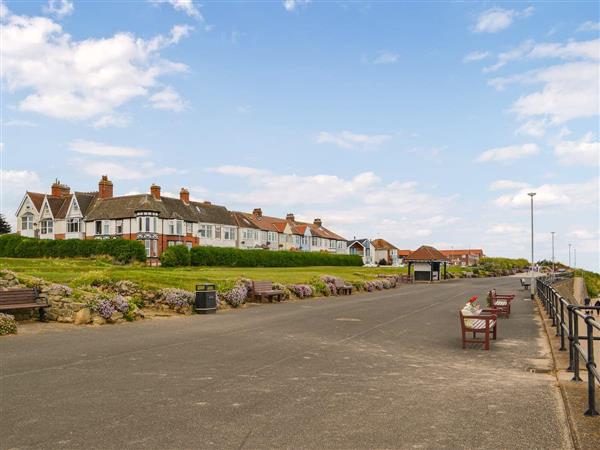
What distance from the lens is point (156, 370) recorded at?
968cm

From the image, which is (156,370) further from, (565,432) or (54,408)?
(565,432)

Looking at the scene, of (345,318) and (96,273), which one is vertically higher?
(96,273)

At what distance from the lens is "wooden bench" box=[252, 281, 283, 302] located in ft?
85.6

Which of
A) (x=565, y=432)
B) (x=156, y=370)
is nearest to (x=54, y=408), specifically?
(x=156, y=370)

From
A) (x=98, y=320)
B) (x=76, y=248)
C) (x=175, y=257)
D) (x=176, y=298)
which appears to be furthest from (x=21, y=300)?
(x=76, y=248)

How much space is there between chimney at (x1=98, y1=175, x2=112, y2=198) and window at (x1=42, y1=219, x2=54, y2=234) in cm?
747

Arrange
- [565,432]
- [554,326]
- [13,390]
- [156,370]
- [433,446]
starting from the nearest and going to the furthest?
[433,446], [565,432], [13,390], [156,370], [554,326]

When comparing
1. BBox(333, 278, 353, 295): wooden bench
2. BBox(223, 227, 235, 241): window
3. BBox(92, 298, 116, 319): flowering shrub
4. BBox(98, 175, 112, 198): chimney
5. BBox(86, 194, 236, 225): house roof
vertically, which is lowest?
BBox(333, 278, 353, 295): wooden bench

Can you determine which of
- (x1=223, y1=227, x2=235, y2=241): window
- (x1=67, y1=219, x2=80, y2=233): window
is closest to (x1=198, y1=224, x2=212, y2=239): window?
(x1=223, y1=227, x2=235, y2=241): window

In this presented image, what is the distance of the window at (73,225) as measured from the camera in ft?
227

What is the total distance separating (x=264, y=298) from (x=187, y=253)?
104 feet

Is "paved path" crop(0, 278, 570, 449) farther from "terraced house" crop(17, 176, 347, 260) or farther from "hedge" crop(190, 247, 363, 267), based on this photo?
"terraced house" crop(17, 176, 347, 260)

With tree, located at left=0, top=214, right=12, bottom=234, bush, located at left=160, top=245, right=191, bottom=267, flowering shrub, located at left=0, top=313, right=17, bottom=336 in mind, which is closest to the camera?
flowering shrub, located at left=0, top=313, right=17, bottom=336

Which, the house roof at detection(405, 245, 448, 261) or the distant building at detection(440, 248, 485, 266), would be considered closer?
the house roof at detection(405, 245, 448, 261)
